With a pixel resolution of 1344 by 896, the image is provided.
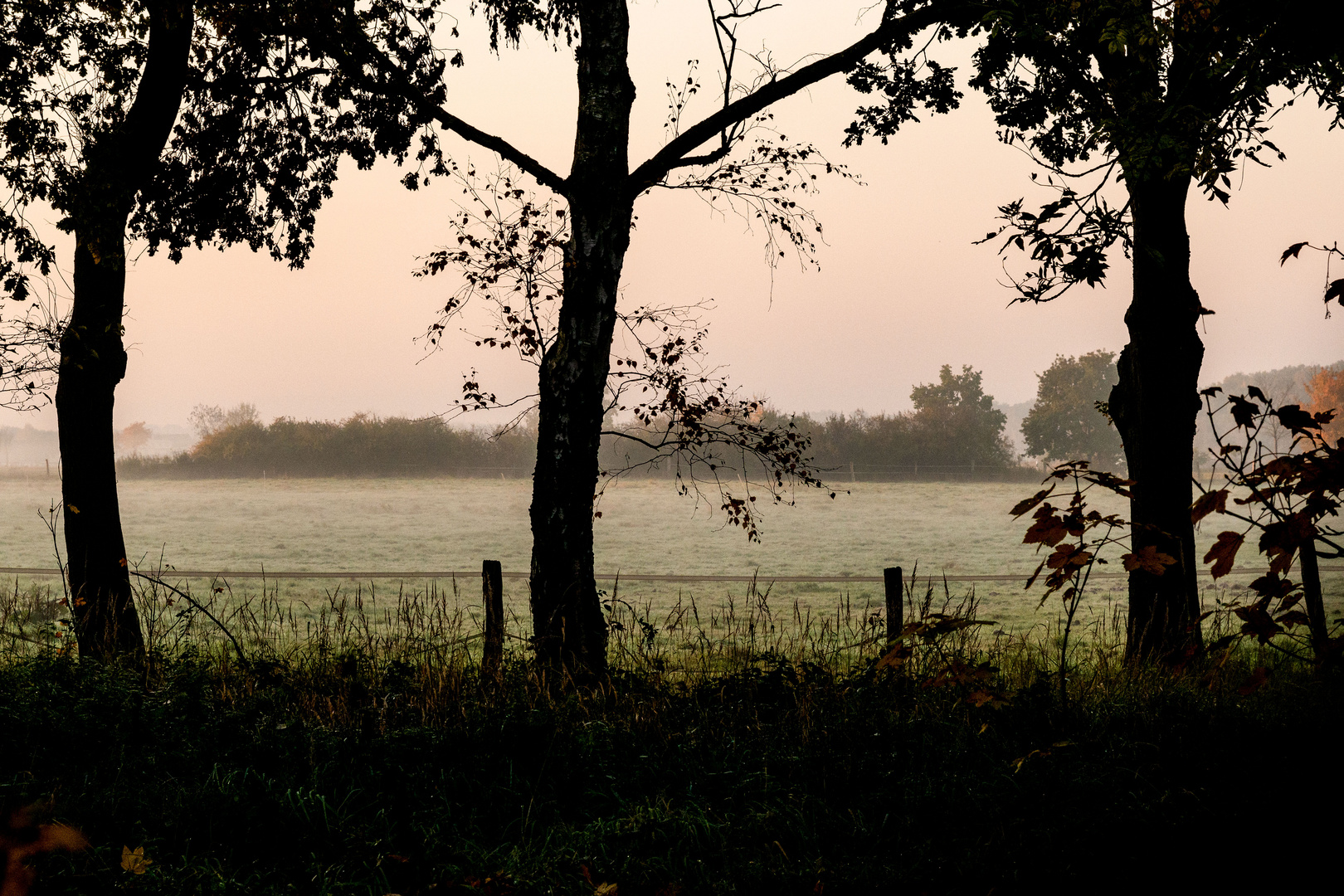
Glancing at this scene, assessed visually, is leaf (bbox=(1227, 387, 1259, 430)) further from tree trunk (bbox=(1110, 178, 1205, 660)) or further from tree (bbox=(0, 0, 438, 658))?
tree (bbox=(0, 0, 438, 658))

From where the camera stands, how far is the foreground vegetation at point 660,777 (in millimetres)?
4023

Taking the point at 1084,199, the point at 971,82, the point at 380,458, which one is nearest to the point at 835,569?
the point at 971,82

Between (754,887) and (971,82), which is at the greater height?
(971,82)

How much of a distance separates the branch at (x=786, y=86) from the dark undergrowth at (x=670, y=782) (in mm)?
5148

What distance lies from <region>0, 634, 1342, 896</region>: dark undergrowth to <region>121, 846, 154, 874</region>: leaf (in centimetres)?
8

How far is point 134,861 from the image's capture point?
3795 millimetres

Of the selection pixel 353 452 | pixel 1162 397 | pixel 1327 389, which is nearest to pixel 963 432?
pixel 1327 389

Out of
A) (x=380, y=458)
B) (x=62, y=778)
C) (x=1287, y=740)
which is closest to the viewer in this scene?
(x=62, y=778)

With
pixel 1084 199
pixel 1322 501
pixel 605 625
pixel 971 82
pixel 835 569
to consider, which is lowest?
pixel 835 569

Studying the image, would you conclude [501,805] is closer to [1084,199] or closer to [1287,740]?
[1287,740]

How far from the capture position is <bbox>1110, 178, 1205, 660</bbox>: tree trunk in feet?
28.6

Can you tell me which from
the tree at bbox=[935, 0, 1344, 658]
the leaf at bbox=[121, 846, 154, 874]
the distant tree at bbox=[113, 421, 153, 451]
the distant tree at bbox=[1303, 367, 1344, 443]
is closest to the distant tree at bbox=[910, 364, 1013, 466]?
the distant tree at bbox=[1303, 367, 1344, 443]

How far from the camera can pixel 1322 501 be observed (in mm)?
4137

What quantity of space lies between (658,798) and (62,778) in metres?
3.31
